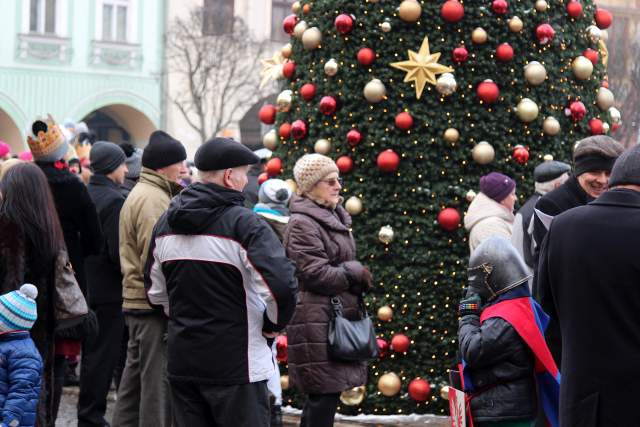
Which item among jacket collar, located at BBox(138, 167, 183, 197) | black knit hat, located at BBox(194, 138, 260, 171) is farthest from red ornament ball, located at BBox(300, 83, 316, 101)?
black knit hat, located at BBox(194, 138, 260, 171)

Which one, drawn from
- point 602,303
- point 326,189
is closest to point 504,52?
point 326,189

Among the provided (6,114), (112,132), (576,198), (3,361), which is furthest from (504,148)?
(112,132)

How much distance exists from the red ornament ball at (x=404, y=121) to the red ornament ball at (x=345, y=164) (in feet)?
1.50

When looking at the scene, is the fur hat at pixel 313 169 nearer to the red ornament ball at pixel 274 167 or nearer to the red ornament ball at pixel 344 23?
the red ornament ball at pixel 344 23

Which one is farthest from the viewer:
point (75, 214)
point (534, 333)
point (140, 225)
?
point (75, 214)

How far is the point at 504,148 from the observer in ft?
29.1

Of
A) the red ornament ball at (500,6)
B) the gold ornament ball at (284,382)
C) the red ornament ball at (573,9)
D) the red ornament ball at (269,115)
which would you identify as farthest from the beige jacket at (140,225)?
the red ornament ball at (573,9)

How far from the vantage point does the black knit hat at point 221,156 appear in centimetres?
567

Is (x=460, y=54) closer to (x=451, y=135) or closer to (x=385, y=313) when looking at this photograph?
(x=451, y=135)

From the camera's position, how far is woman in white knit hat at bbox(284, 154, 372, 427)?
279 inches

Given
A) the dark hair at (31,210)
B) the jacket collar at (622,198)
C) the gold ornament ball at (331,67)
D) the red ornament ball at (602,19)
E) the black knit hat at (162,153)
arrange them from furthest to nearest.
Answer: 1. the red ornament ball at (602,19)
2. the gold ornament ball at (331,67)
3. the black knit hat at (162,153)
4. the dark hair at (31,210)
5. the jacket collar at (622,198)

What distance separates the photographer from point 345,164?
29.0 ft

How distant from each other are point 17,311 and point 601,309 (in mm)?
3032

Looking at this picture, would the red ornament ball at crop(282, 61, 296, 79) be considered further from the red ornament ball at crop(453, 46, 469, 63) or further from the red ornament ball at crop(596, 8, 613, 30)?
the red ornament ball at crop(596, 8, 613, 30)
